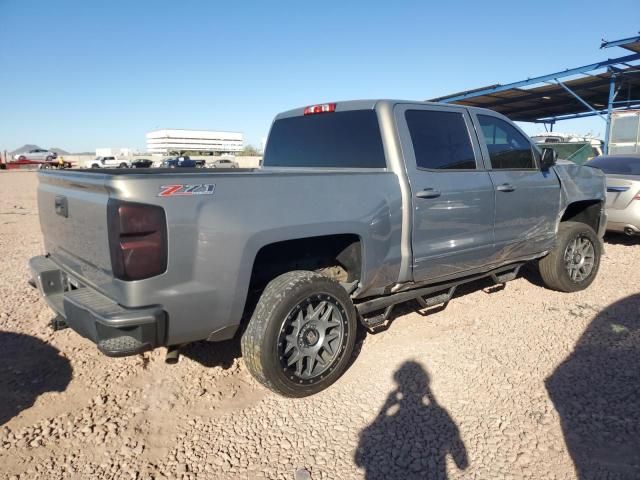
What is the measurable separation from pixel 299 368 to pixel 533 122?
27.9 m

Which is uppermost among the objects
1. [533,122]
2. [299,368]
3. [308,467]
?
[533,122]

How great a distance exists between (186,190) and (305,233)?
2.69 feet

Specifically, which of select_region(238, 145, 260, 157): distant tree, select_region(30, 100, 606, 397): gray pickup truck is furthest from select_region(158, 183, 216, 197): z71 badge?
select_region(238, 145, 260, 157): distant tree

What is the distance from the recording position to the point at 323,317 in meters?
3.16

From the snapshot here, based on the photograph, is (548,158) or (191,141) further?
(191,141)

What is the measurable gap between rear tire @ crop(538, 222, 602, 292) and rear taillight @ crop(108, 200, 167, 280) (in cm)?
421

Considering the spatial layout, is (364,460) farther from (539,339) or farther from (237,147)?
(237,147)

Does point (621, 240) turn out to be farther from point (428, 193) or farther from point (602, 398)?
point (428, 193)

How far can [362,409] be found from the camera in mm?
3006

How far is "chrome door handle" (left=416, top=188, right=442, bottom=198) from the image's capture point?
3506mm

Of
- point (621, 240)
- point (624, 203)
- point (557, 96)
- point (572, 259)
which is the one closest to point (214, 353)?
point (572, 259)

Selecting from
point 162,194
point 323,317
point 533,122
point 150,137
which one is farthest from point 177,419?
point 150,137

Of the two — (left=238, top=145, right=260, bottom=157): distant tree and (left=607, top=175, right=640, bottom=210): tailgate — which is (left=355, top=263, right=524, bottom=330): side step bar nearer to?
(left=607, top=175, right=640, bottom=210): tailgate

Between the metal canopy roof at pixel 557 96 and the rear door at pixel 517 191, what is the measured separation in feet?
45.7
